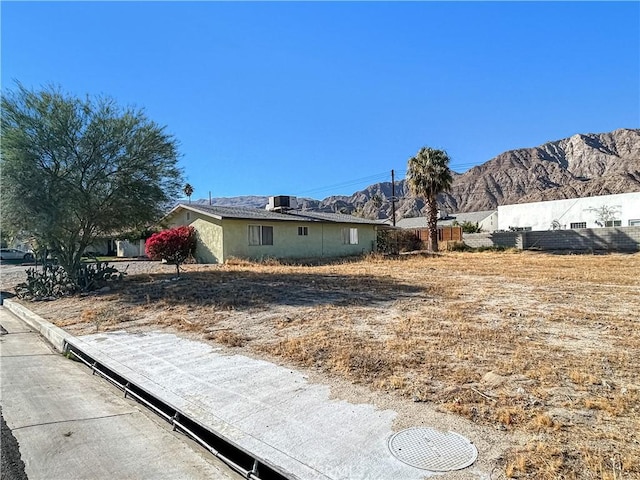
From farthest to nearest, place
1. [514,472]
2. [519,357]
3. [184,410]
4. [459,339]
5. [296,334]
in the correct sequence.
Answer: [296,334]
[459,339]
[519,357]
[184,410]
[514,472]

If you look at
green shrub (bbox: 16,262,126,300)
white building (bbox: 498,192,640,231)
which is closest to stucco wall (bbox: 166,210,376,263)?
green shrub (bbox: 16,262,126,300)

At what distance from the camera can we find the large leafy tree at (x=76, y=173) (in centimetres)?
1200

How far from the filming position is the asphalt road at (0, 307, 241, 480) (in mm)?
3359

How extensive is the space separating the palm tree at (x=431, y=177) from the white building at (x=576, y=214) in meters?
16.0

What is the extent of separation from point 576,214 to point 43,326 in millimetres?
43108

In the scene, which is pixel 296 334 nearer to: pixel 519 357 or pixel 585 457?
pixel 519 357

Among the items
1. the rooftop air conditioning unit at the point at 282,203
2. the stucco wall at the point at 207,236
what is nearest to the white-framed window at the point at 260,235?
the stucco wall at the point at 207,236

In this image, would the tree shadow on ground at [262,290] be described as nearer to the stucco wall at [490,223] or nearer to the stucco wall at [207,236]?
the stucco wall at [207,236]

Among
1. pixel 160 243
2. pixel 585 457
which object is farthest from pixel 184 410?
pixel 160 243

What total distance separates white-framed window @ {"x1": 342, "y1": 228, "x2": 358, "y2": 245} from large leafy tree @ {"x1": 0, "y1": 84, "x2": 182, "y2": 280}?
1547 centimetres

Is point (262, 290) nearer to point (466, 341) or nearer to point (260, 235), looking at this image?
point (466, 341)

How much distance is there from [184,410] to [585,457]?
344cm

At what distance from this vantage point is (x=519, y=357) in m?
5.28

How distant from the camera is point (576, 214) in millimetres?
40188
